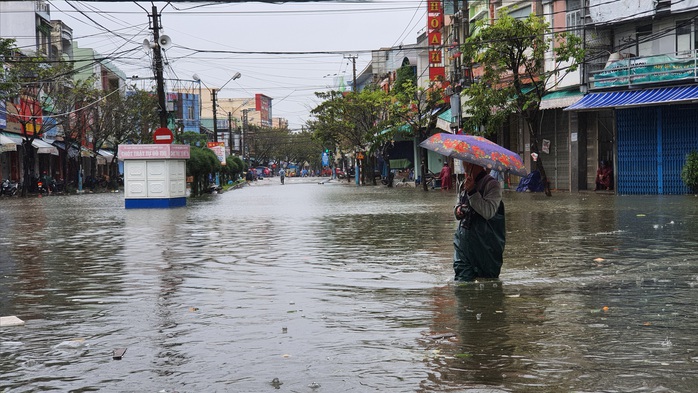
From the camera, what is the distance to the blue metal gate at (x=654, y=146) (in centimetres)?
3256

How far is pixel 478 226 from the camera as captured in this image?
10156 mm

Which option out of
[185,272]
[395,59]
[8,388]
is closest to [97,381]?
[8,388]

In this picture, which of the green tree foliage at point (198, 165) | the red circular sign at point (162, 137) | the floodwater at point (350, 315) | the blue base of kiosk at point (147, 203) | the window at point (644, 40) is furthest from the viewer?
the green tree foliage at point (198, 165)

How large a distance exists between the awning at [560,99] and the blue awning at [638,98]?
4.31ft

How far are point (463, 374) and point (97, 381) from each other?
89.9 inches

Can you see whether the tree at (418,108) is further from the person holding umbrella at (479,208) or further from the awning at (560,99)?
the person holding umbrella at (479,208)

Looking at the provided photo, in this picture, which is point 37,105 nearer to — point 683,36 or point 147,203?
point 147,203

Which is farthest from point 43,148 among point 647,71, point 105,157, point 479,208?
point 479,208

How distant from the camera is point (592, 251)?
13578mm

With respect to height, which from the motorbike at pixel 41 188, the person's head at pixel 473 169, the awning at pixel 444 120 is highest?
the awning at pixel 444 120

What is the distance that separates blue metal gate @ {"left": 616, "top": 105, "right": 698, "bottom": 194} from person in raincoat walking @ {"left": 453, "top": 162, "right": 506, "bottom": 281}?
951 inches

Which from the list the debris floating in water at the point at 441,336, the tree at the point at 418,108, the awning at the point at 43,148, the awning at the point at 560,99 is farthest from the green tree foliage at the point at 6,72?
the debris floating in water at the point at 441,336

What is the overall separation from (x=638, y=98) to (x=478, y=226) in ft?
77.6

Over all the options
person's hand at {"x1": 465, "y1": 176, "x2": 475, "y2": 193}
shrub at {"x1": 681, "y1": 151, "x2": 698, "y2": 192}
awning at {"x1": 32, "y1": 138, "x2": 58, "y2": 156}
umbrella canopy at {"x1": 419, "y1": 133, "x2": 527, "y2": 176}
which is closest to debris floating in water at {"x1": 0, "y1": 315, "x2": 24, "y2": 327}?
umbrella canopy at {"x1": 419, "y1": 133, "x2": 527, "y2": 176}
